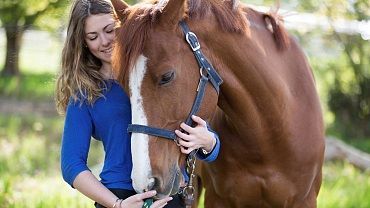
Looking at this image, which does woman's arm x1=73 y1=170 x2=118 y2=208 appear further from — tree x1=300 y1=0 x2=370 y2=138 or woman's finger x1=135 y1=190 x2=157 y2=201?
tree x1=300 y1=0 x2=370 y2=138

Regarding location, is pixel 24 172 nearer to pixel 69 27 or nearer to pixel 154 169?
pixel 69 27

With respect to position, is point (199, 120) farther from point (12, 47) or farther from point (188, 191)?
point (12, 47)

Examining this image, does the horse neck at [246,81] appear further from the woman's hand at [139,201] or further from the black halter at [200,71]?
the woman's hand at [139,201]

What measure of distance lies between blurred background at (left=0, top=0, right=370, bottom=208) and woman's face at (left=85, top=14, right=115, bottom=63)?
1.29m

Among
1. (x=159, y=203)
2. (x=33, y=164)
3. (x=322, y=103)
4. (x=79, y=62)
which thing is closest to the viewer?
(x=159, y=203)

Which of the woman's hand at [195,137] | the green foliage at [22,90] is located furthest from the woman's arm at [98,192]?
the green foliage at [22,90]

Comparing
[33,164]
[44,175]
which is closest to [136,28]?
[44,175]

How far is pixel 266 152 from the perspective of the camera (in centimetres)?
383

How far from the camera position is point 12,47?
8.15 m

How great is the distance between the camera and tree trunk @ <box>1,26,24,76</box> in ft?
20.3

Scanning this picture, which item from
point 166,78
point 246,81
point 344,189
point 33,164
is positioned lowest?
point 33,164

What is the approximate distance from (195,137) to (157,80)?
326 millimetres

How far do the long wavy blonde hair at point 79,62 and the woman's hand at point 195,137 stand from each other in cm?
46

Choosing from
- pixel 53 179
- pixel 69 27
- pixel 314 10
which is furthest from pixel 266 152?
pixel 314 10
